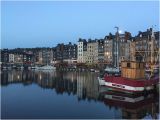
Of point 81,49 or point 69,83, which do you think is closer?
point 69,83

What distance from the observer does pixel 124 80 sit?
42188 mm

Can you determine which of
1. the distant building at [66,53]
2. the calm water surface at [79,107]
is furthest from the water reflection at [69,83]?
the distant building at [66,53]

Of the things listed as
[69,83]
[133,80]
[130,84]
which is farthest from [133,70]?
[69,83]

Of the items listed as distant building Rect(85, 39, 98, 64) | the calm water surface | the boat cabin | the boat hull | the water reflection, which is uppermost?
distant building Rect(85, 39, 98, 64)

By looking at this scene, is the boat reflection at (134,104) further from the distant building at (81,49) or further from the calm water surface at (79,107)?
the distant building at (81,49)

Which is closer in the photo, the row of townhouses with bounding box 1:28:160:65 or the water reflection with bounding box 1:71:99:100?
the water reflection with bounding box 1:71:99:100

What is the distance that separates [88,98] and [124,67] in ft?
24.8

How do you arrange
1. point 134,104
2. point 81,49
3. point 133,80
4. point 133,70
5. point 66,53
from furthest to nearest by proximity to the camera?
point 66,53
point 81,49
point 133,70
point 133,80
point 134,104

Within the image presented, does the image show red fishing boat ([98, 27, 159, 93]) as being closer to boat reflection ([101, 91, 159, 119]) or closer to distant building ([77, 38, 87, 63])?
boat reflection ([101, 91, 159, 119])

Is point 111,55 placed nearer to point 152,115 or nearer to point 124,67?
point 124,67

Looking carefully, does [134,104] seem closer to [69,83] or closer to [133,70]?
[133,70]

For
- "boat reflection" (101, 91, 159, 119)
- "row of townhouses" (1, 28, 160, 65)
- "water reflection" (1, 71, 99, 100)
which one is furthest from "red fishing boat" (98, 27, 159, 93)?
"row of townhouses" (1, 28, 160, 65)

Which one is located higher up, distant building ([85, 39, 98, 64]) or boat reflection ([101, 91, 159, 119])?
distant building ([85, 39, 98, 64])

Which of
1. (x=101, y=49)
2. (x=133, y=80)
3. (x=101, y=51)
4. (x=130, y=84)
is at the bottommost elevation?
(x=130, y=84)
